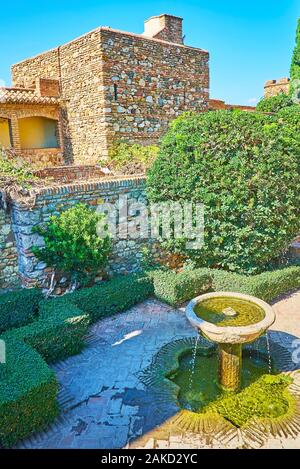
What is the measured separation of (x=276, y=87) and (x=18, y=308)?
22543 mm

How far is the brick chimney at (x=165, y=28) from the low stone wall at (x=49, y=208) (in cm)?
913

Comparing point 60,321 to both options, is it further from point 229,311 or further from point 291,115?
point 291,115

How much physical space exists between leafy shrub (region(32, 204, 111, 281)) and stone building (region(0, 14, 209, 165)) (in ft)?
17.4

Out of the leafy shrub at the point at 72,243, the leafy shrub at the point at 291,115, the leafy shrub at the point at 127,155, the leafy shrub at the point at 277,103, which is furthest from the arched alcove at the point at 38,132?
the leafy shrub at the point at 277,103

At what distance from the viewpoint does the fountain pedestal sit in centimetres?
468

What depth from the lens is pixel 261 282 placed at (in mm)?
7004

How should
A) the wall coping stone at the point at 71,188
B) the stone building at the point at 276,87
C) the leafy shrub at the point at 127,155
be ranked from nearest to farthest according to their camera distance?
the wall coping stone at the point at 71,188 < the leafy shrub at the point at 127,155 < the stone building at the point at 276,87

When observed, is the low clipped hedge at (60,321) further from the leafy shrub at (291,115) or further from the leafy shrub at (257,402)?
the leafy shrub at (291,115)

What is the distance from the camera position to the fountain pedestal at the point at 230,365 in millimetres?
4676

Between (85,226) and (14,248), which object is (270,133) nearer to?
(85,226)

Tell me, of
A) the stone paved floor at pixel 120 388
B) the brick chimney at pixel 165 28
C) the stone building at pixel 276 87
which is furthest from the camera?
the stone building at pixel 276 87

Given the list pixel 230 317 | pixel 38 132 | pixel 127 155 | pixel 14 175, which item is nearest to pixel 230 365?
pixel 230 317

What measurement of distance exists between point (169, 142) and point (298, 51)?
54.6 ft

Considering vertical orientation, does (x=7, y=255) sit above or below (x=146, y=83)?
below
